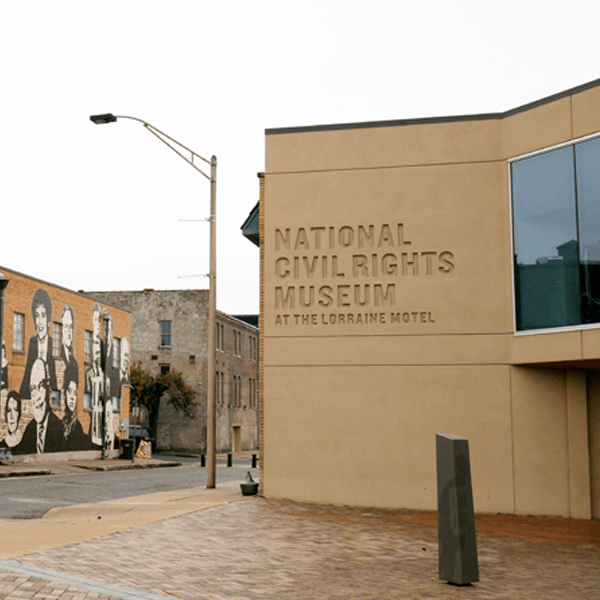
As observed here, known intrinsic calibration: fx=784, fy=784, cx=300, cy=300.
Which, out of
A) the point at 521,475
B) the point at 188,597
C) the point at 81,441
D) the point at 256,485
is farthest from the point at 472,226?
the point at 81,441

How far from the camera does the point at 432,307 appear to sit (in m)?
15.2

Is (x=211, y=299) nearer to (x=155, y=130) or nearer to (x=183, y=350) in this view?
(x=155, y=130)

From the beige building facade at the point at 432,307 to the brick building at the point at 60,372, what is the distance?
20.5 meters

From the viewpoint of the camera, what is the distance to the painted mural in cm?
3356

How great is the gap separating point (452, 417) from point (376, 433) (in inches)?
58.1

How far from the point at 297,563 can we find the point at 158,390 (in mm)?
47811

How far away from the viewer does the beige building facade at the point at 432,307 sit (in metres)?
14.2

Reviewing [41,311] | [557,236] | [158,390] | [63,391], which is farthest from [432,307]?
[158,390]

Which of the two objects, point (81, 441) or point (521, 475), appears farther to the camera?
point (81, 441)

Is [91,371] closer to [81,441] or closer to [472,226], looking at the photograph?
[81,441]

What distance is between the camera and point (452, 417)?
14.8 metres

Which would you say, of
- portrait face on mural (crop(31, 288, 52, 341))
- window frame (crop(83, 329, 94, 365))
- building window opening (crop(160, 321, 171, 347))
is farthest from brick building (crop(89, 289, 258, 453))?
portrait face on mural (crop(31, 288, 52, 341))

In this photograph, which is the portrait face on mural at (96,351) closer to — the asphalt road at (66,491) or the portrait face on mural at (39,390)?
the portrait face on mural at (39,390)

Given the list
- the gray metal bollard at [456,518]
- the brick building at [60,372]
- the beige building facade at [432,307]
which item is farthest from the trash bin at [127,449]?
the gray metal bollard at [456,518]
